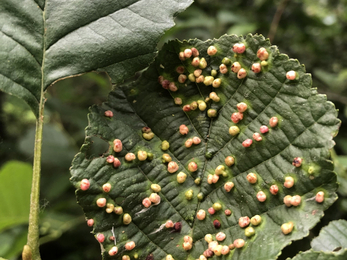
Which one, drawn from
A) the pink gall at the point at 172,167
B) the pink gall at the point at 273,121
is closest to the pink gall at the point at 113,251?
the pink gall at the point at 172,167

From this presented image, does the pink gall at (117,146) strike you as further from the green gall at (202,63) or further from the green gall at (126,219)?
the green gall at (202,63)

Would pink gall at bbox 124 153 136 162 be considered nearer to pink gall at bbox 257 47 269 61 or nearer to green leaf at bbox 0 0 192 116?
green leaf at bbox 0 0 192 116

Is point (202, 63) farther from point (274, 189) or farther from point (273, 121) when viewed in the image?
point (274, 189)

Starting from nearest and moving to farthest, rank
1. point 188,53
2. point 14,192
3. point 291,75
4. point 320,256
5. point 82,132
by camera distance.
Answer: point 320,256 → point 291,75 → point 188,53 → point 14,192 → point 82,132

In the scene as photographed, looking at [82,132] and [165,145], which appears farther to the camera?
[82,132]

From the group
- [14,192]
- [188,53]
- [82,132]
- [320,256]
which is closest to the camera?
[320,256]

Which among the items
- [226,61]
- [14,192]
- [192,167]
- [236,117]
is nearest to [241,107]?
[236,117]

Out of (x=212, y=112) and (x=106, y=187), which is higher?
(x=212, y=112)

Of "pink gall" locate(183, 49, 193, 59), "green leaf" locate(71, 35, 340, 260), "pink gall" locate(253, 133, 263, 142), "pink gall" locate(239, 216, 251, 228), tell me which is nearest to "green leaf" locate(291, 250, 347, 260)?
"green leaf" locate(71, 35, 340, 260)

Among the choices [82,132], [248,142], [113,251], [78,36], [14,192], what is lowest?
[82,132]
